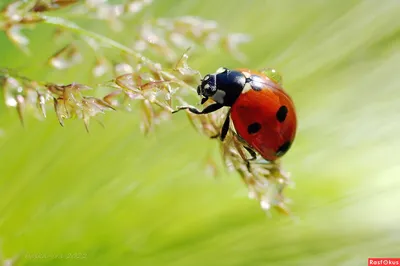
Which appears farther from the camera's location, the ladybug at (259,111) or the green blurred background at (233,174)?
the green blurred background at (233,174)

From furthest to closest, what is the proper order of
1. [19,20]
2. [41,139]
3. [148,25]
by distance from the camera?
[41,139], [148,25], [19,20]

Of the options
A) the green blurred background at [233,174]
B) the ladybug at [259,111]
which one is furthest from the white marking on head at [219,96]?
the green blurred background at [233,174]

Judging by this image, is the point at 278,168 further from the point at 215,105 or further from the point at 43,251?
the point at 43,251

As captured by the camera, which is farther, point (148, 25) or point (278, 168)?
point (148, 25)

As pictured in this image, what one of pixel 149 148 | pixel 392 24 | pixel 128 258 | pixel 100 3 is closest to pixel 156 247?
pixel 128 258

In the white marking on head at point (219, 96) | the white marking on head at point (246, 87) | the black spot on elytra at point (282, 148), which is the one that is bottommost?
the black spot on elytra at point (282, 148)

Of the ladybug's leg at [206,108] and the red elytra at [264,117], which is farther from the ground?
the red elytra at [264,117]

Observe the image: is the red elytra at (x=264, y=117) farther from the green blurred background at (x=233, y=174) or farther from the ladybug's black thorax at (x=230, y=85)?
the green blurred background at (x=233, y=174)

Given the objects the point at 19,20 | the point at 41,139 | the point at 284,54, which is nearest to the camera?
the point at 19,20
